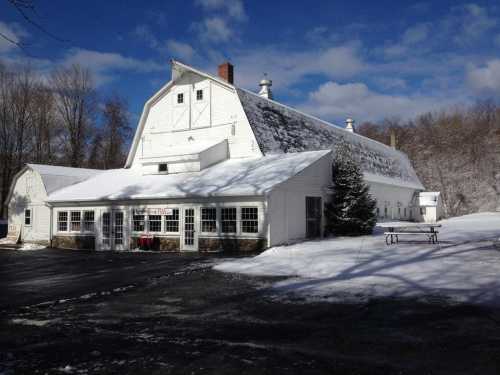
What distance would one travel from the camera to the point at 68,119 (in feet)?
159

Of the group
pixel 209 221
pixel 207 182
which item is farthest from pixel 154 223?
pixel 209 221

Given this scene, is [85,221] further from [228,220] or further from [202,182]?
[228,220]

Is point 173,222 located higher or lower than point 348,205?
lower

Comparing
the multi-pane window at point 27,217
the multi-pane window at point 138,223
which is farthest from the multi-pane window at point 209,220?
the multi-pane window at point 27,217

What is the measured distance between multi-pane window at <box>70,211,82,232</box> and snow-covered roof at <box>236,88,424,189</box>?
10.3 m

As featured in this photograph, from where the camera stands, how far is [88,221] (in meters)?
23.6

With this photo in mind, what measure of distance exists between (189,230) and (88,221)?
22.6 feet

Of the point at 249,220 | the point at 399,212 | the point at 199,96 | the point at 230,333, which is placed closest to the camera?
the point at 230,333

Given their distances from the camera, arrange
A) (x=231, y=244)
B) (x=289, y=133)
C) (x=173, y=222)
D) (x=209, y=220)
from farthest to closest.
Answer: (x=289, y=133) < (x=173, y=222) < (x=209, y=220) < (x=231, y=244)

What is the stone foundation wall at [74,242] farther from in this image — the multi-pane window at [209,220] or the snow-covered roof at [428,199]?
the snow-covered roof at [428,199]

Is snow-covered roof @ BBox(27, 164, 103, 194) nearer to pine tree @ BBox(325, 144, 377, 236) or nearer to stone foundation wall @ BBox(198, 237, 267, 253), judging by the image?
stone foundation wall @ BBox(198, 237, 267, 253)

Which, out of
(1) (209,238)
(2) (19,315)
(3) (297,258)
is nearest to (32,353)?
(2) (19,315)

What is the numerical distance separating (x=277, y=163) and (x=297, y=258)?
25.4 feet

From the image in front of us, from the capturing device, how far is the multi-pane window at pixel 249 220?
1795 cm
